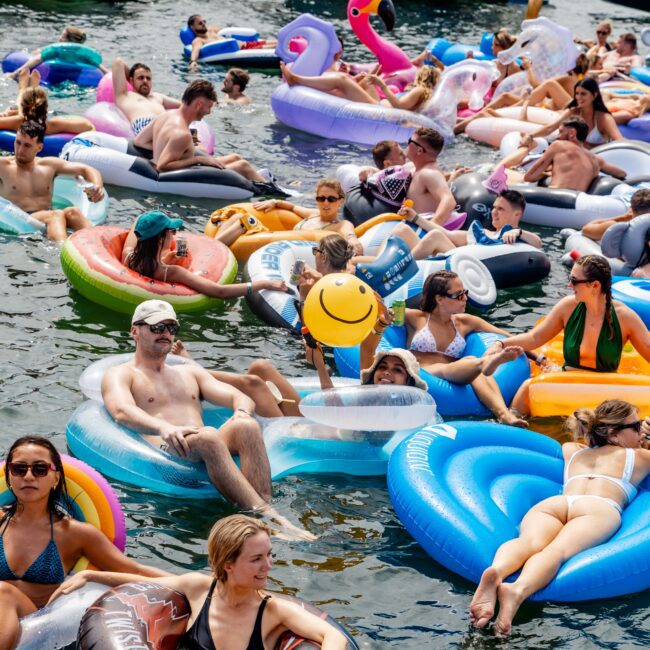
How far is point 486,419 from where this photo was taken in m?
Result: 7.56

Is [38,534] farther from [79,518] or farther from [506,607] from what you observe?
[506,607]

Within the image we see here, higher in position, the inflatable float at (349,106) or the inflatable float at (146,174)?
the inflatable float at (349,106)

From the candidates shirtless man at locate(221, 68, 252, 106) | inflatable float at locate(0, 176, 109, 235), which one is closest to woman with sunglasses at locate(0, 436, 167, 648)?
inflatable float at locate(0, 176, 109, 235)

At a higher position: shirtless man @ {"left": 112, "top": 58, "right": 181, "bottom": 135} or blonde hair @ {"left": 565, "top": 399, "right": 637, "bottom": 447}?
blonde hair @ {"left": 565, "top": 399, "right": 637, "bottom": 447}

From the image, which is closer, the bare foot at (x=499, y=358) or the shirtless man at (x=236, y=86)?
the bare foot at (x=499, y=358)

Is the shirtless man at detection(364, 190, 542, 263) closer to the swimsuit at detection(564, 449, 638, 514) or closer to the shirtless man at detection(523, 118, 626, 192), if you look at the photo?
the shirtless man at detection(523, 118, 626, 192)

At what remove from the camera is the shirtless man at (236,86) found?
49.7 ft

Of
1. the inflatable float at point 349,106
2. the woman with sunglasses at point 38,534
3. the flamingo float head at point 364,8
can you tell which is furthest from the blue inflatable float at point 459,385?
the flamingo float head at point 364,8

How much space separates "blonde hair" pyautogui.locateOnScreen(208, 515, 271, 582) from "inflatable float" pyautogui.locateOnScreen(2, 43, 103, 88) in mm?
11913

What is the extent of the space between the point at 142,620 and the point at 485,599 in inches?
65.0

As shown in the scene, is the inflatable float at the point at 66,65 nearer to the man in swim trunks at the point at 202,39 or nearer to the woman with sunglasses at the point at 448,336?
the man in swim trunks at the point at 202,39

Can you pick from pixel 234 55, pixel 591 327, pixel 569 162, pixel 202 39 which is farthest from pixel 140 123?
pixel 591 327

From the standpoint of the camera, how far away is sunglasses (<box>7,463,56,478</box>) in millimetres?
4773

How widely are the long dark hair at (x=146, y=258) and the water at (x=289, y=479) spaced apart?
0.41m
